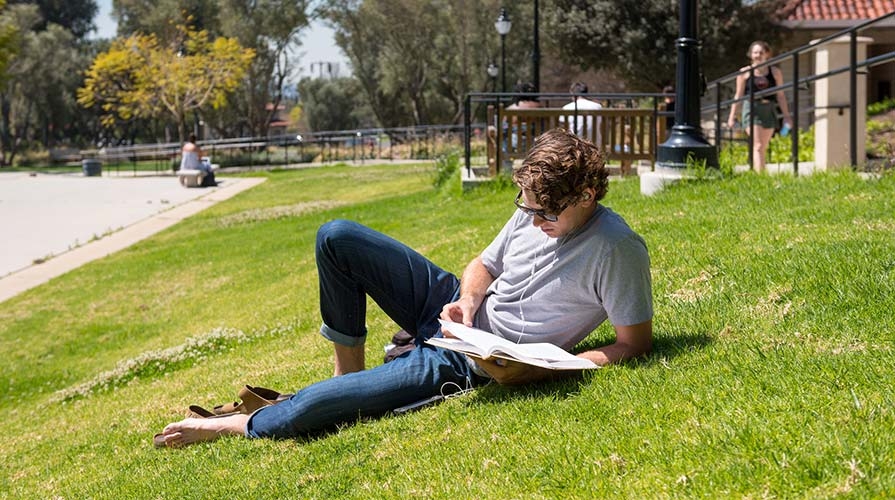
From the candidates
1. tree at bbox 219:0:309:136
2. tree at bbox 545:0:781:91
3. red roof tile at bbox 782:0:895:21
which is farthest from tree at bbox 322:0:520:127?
red roof tile at bbox 782:0:895:21

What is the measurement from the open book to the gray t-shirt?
0.49 ft

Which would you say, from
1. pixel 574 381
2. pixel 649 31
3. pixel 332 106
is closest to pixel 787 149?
pixel 574 381

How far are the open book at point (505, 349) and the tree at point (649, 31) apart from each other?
30763 mm

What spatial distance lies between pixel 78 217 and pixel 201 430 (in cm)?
1681

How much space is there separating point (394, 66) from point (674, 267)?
162ft

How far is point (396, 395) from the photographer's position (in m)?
3.87

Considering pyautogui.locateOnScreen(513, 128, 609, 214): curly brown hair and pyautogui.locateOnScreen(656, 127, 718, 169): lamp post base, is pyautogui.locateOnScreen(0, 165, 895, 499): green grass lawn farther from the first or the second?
pyautogui.locateOnScreen(513, 128, 609, 214): curly brown hair

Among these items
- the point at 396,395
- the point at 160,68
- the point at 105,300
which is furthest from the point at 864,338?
the point at 160,68

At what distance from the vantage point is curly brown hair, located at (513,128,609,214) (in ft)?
11.4

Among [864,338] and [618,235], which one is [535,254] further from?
[864,338]

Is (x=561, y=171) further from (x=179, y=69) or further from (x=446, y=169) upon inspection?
(x=179, y=69)

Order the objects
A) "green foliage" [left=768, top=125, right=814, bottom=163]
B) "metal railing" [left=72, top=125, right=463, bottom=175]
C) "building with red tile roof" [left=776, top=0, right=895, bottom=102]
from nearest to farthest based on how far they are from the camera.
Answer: "green foliage" [left=768, top=125, right=814, bottom=163] < "building with red tile roof" [left=776, top=0, right=895, bottom=102] < "metal railing" [left=72, top=125, right=463, bottom=175]

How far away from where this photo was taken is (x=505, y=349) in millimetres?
3465

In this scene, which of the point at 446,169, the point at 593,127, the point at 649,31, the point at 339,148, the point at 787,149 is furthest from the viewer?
the point at 339,148
